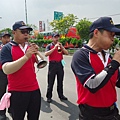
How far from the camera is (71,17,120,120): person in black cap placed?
1.58m

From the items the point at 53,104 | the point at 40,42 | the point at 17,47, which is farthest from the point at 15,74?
the point at 40,42

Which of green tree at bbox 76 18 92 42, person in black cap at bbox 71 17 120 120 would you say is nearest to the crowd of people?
person in black cap at bbox 71 17 120 120

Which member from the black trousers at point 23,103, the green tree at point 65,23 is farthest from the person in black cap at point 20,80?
the green tree at point 65,23

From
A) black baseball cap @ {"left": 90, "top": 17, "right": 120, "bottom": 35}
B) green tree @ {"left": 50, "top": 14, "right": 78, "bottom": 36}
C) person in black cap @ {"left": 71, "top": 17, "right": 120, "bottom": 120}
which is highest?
black baseball cap @ {"left": 90, "top": 17, "right": 120, "bottom": 35}

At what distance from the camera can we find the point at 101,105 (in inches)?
66.8

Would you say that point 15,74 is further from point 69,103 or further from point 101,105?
point 69,103

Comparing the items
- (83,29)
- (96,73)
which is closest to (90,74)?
(96,73)

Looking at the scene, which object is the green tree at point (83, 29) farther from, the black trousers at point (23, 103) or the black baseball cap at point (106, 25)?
the black baseball cap at point (106, 25)

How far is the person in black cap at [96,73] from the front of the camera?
1581 millimetres

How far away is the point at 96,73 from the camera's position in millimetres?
1626

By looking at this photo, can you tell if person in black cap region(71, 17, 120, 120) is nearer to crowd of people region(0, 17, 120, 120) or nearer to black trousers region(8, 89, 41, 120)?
crowd of people region(0, 17, 120, 120)

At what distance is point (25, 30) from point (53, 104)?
2537mm

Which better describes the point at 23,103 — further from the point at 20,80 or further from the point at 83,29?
the point at 83,29

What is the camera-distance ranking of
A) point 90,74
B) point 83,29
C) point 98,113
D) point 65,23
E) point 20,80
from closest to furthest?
point 90,74 < point 98,113 < point 20,80 < point 83,29 < point 65,23
